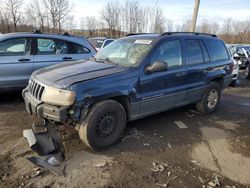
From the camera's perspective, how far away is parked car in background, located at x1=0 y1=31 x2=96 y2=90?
5.55 meters

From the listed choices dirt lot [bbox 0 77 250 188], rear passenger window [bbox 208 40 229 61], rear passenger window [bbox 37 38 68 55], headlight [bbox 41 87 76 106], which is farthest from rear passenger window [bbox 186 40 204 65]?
rear passenger window [bbox 37 38 68 55]

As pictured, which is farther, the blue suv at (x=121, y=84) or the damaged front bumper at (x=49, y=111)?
the blue suv at (x=121, y=84)

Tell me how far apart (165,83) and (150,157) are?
1427mm

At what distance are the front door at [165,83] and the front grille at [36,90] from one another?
1597 mm

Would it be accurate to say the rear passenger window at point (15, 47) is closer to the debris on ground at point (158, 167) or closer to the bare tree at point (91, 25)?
the debris on ground at point (158, 167)

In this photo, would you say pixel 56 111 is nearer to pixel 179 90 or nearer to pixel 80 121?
pixel 80 121

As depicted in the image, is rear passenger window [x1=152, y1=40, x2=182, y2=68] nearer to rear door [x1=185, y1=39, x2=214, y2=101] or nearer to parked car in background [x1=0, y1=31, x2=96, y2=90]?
rear door [x1=185, y1=39, x2=214, y2=101]

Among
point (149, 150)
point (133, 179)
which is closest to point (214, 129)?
point (149, 150)

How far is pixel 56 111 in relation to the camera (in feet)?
10.6

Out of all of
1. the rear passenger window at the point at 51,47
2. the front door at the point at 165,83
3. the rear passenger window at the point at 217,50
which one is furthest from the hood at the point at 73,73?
the rear passenger window at the point at 217,50

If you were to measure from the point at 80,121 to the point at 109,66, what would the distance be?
1.11 metres

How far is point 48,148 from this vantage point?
348 centimetres

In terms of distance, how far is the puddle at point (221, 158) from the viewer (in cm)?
330

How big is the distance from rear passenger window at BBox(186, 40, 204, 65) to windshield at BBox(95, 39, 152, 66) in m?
1.01
